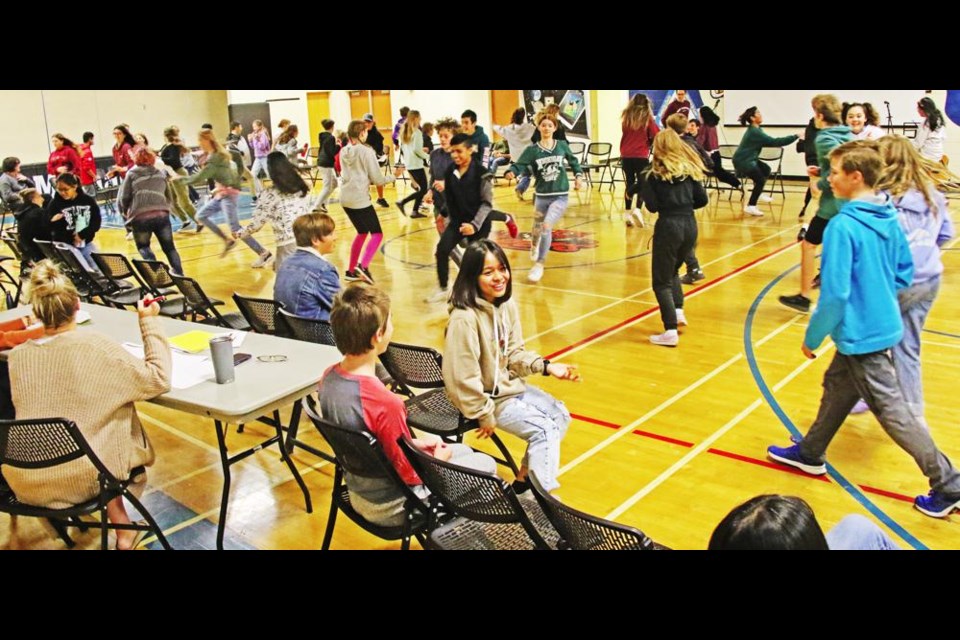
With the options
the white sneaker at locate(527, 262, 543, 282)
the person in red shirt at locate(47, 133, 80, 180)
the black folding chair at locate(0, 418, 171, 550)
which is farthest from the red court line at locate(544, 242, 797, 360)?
the person in red shirt at locate(47, 133, 80, 180)

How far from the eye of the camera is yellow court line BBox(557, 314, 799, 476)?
→ 14.8 ft

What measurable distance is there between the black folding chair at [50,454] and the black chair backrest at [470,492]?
1.22m

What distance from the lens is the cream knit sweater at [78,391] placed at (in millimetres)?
3289

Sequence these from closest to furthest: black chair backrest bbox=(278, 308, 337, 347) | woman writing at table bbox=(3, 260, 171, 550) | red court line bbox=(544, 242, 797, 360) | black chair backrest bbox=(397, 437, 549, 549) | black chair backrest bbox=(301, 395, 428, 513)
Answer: black chair backrest bbox=(397, 437, 549, 549), black chair backrest bbox=(301, 395, 428, 513), woman writing at table bbox=(3, 260, 171, 550), black chair backrest bbox=(278, 308, 337, 347), red court line bbox=(544, 242, 797, 360)

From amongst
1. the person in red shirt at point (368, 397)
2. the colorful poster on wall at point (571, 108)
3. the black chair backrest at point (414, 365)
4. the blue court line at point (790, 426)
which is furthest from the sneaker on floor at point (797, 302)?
the colorful poster on wall at point (571, 108)

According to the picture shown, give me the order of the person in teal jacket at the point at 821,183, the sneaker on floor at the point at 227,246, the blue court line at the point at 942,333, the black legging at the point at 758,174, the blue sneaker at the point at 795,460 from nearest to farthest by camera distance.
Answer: the blue sneaker at the point at 795,460, the blue court line at the point at 942,333, the person in teal jacket at the point at 821,183, the sneaker on floor at the point at 227,246, the black legging at the point at 758,174

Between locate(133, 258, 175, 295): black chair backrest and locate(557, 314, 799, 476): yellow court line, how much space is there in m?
3.66

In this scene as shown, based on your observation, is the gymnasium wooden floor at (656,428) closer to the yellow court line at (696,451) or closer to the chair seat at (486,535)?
the yellow court line at (696,451)

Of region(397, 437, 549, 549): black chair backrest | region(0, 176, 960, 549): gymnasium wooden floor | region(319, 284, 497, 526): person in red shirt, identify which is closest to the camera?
region(397, 437, 549, 549): black chair backrest

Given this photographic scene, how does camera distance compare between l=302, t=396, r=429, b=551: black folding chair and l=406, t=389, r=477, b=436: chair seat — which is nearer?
l=302, t=396, r=429, b=551: black folding chair

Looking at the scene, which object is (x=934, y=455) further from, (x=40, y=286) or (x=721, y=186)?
(x=721, y=186)

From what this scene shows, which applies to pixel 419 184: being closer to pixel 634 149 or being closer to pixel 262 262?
pixel 634 149

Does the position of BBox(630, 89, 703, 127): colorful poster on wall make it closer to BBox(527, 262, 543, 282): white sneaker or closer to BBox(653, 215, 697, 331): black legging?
BBox(527, 262, 543, 282): white sneaker
